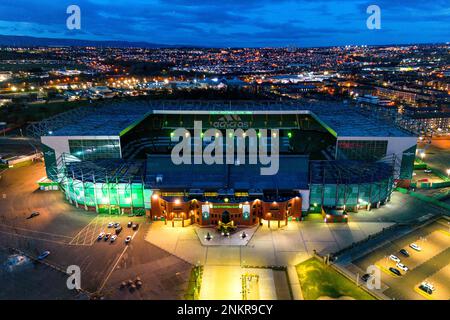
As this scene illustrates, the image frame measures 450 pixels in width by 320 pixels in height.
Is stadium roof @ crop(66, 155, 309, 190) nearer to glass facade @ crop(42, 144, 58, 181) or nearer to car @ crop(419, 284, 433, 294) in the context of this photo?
glass facade @ crop(42, 144, 58, 181)

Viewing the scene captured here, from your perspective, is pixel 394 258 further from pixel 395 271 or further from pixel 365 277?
pixel 365 277

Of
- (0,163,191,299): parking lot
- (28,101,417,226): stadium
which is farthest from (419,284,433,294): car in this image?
(0,163,191,299): parking lot

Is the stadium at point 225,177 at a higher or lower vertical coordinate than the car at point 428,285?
higher

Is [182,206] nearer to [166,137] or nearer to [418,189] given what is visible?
[166,137]

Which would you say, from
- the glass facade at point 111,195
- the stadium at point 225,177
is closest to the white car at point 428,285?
the stadium at point 225,177

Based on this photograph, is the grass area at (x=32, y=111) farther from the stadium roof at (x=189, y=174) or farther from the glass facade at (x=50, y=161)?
the stadium roof at (x=189, y=174)

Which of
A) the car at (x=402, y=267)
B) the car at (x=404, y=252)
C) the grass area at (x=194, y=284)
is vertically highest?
the car at (x=404, y=252)
